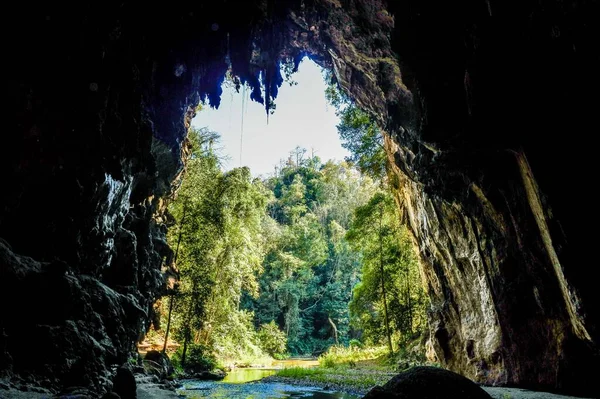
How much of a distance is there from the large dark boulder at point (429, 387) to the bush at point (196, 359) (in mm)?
16264

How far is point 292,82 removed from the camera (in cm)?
1741

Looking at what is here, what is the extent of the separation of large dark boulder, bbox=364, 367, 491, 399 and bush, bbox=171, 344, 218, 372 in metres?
16.3

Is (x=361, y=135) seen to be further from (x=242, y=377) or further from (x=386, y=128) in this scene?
(x=242, y=377)

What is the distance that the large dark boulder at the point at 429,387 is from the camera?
17.2 ft

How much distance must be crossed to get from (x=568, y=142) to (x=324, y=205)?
48.1m

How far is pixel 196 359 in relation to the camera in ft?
63.2

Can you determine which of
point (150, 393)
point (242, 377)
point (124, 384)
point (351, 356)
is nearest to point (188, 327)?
point (242, 377)

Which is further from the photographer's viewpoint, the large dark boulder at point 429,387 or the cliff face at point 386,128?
the cliff face at point 386,128

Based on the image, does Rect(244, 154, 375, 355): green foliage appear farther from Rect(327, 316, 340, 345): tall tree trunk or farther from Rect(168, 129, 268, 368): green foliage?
Rect(168, 129, 268, 368): green foliage

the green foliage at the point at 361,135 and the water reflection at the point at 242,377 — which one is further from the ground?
the green foliage at the point at 361,135

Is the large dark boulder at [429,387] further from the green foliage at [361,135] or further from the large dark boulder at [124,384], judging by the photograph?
the green foliage at [361,135]

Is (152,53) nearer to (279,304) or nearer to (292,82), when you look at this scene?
(292,82)

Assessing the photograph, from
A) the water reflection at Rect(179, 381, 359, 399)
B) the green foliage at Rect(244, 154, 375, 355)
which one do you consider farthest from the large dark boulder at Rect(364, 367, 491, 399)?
the green foliage at Rect(244, 154, 375, 355)

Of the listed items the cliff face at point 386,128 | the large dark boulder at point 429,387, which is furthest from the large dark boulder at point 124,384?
the large dark boulder at point 429,387
